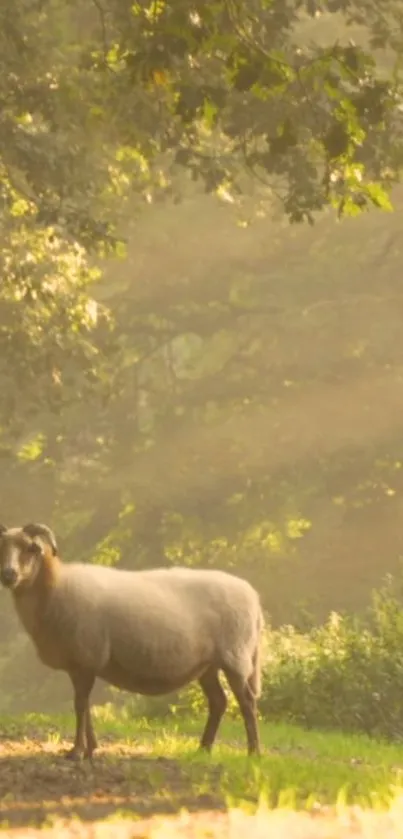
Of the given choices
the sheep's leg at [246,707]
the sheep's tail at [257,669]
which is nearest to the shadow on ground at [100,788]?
the sheep's leg at [246,707]

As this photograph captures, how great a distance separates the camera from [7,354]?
2380cm

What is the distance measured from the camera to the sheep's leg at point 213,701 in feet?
40.9

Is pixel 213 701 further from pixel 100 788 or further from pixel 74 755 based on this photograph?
pixel 100 788

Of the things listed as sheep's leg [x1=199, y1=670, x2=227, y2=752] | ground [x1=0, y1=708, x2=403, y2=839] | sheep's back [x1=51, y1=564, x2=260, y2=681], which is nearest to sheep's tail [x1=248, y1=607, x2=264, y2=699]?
sheep's back [x1=51, y1=564, x2=260, y2=681]

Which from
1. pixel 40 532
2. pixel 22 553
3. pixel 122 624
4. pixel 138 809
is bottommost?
pixel 138 809

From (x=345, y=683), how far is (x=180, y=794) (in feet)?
35.7

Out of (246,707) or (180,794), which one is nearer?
(180,794)

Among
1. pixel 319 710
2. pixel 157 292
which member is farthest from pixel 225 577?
pixel 157 292

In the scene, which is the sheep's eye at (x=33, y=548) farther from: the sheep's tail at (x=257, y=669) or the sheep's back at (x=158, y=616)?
the sheep's tail at (x=257, y=669)

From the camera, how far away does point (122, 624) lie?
11.4m

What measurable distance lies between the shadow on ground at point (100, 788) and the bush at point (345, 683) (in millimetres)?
8175

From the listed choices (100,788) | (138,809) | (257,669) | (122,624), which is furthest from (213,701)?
(138,809)

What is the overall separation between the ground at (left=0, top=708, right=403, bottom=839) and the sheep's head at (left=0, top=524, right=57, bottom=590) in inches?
62.1

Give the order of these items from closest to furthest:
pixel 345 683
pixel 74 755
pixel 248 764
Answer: pixel 248 764
pixel 74 755
pixel 345 683
